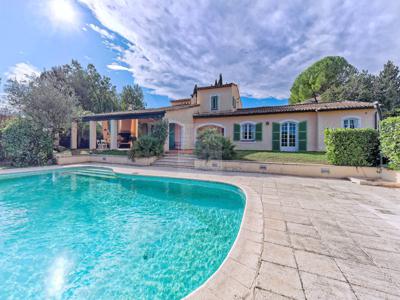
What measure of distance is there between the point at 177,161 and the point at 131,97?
26.7 meters

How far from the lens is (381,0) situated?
766cm

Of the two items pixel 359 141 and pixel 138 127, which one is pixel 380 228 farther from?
pixel 138 127

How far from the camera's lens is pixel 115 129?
16.9 m

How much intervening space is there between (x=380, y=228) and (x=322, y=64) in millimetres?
32012

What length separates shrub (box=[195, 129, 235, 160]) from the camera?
36.4 ft

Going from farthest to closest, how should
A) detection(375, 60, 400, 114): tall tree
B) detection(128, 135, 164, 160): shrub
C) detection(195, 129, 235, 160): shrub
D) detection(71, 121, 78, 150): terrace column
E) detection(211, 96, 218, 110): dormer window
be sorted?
detection(375, 60, 400, 114): tall tree < detection(211, 96, 218, 110): dormer window < detection(71, 121, 78, 150): terrace column < detection(128, 135, 164, 160): shrub < detection(195, 129, 235, 160): shrub

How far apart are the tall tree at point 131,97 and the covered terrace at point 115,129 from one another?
12.2 metres

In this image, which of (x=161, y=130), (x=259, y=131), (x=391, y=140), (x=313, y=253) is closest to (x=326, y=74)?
(x=259, y=131)

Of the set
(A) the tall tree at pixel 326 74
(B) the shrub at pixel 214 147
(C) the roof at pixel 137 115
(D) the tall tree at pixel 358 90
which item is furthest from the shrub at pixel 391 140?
(A) the tall tree at pixel 326 74

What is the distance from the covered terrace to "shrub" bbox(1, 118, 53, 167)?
178 inches

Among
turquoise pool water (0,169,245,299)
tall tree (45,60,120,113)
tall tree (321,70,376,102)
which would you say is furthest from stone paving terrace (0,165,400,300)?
tall tree (45,60,120,113)

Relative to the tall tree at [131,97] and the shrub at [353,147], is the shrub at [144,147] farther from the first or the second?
the tall tree at [131,97]

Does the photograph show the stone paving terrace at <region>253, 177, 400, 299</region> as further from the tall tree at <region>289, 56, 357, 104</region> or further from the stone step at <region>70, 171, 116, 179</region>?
the tall tree at <region>289, 56, 357, 104</region>

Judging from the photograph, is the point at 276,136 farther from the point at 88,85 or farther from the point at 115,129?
the point at 88,85
